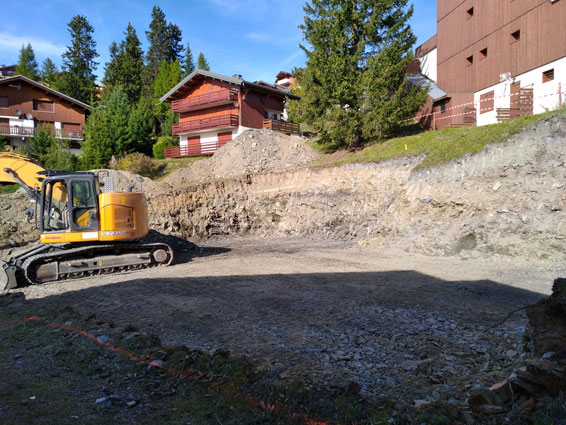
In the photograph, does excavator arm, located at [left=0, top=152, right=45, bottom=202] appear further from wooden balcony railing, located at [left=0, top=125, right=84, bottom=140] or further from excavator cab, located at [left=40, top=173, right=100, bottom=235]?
wooden balcony railing, located at [left=0, top=125, right=84, bottom=140]

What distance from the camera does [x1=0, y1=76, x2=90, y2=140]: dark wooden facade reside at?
38.3 meters

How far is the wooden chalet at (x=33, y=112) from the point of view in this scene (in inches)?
1505

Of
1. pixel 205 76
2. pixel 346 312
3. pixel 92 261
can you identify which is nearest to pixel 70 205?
pixel 92 261

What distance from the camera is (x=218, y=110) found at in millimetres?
34250

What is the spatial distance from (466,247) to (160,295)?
9625mm

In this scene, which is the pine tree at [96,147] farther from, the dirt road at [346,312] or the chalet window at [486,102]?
the chalet window at [486,102]

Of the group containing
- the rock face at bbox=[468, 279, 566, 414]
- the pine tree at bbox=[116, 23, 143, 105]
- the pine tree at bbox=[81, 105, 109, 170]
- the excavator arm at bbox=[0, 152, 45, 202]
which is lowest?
the rock face at bbox=[468, 279, 566, 414]

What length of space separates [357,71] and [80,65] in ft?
171

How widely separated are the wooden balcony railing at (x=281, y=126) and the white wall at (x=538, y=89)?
A: 1599 cm

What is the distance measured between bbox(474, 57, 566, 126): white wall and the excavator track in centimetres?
1740

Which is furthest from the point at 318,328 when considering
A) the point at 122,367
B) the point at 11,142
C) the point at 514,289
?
the point at 11,142

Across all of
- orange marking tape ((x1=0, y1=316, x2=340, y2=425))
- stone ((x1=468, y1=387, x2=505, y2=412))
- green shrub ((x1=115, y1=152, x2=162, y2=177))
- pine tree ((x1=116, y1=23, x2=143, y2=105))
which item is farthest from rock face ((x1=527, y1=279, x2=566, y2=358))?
pine tree ((x1=116, y1=23, x2=143, y2=105))

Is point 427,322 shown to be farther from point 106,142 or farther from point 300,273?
point 106,142

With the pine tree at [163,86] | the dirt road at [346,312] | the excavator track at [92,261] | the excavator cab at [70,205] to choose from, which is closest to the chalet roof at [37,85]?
the pine tree at [163,86]
